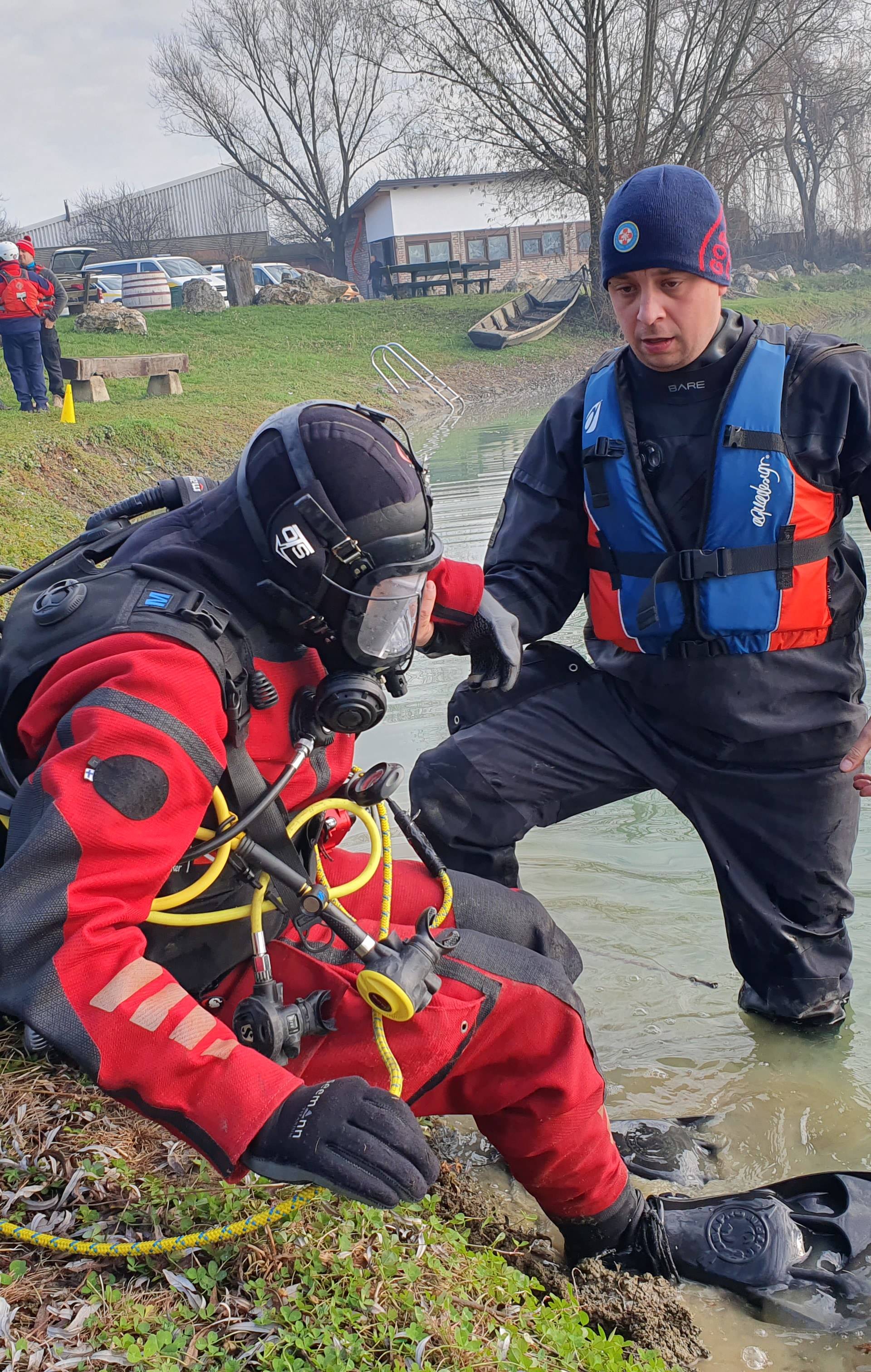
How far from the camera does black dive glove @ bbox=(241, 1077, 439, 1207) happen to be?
204cm

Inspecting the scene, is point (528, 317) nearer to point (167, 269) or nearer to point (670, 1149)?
point (167, 269)

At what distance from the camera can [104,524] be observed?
3010 mm

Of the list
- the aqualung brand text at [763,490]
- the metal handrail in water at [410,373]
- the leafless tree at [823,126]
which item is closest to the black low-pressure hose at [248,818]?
the aqualung brand text at [763,490]

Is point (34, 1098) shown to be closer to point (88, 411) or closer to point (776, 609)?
point (776, 609)

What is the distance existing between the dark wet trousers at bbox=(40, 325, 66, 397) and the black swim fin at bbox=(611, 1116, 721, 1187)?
47.5 ft

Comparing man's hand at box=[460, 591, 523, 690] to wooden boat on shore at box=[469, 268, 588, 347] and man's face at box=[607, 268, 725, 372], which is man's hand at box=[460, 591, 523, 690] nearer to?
man's face at box=[607, 268, 725, 372]

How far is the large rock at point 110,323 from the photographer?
2569cm

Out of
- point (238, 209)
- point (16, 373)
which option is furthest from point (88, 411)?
point (238, 209)

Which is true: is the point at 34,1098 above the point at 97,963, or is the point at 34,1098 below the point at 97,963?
below

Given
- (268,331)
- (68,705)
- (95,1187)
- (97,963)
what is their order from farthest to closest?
1. (268,331)
2. (95,1187)
3. (68,705)
4. (97,963)

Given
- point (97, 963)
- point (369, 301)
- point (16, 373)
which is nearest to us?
point (97, 963)

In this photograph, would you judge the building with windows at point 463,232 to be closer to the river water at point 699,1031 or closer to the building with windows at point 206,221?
the building with windows at point 206,221

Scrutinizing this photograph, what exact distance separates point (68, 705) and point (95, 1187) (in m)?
1.05

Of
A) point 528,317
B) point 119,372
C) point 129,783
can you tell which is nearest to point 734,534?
point 129,783
